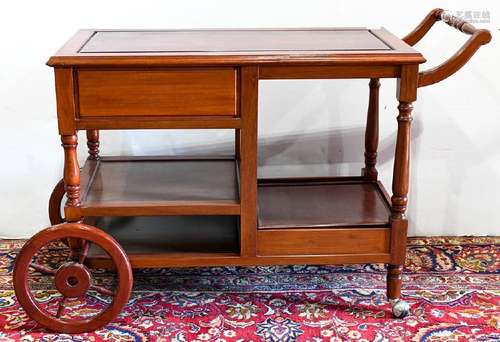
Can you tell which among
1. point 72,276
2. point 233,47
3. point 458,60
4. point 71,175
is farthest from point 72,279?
point 458,60

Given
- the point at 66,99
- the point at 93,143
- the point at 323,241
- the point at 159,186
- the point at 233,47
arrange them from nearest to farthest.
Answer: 1. the point at 66,99
2. the point at 233,47
3. the point at 323,241
4. the point at 159,186
5. the point at 93,143

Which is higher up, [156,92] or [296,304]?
[156,92]

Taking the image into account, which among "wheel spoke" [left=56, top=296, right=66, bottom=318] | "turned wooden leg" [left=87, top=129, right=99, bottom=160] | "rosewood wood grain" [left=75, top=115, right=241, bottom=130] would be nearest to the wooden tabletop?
"rosewood wood grain" [left=75, top=115, right=241, bottom=130]

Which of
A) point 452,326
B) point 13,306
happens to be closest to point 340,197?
point 452,326

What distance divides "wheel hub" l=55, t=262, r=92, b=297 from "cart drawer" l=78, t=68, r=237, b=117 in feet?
1.43

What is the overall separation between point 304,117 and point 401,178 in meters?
0.67

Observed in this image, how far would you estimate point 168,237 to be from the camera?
2.27 metres

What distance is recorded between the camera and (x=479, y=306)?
90.5 inches

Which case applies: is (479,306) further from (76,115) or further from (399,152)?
(76,115)

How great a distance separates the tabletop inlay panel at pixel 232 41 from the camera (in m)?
2.02

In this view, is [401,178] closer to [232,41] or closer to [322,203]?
[322,203]

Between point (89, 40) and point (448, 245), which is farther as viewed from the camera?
point (448, 245)

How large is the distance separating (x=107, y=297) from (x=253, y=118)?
79 centimetres

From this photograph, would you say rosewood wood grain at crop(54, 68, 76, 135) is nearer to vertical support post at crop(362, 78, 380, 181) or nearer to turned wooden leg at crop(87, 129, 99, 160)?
turned wooden leg at crop(87, 129, 99, 160)
